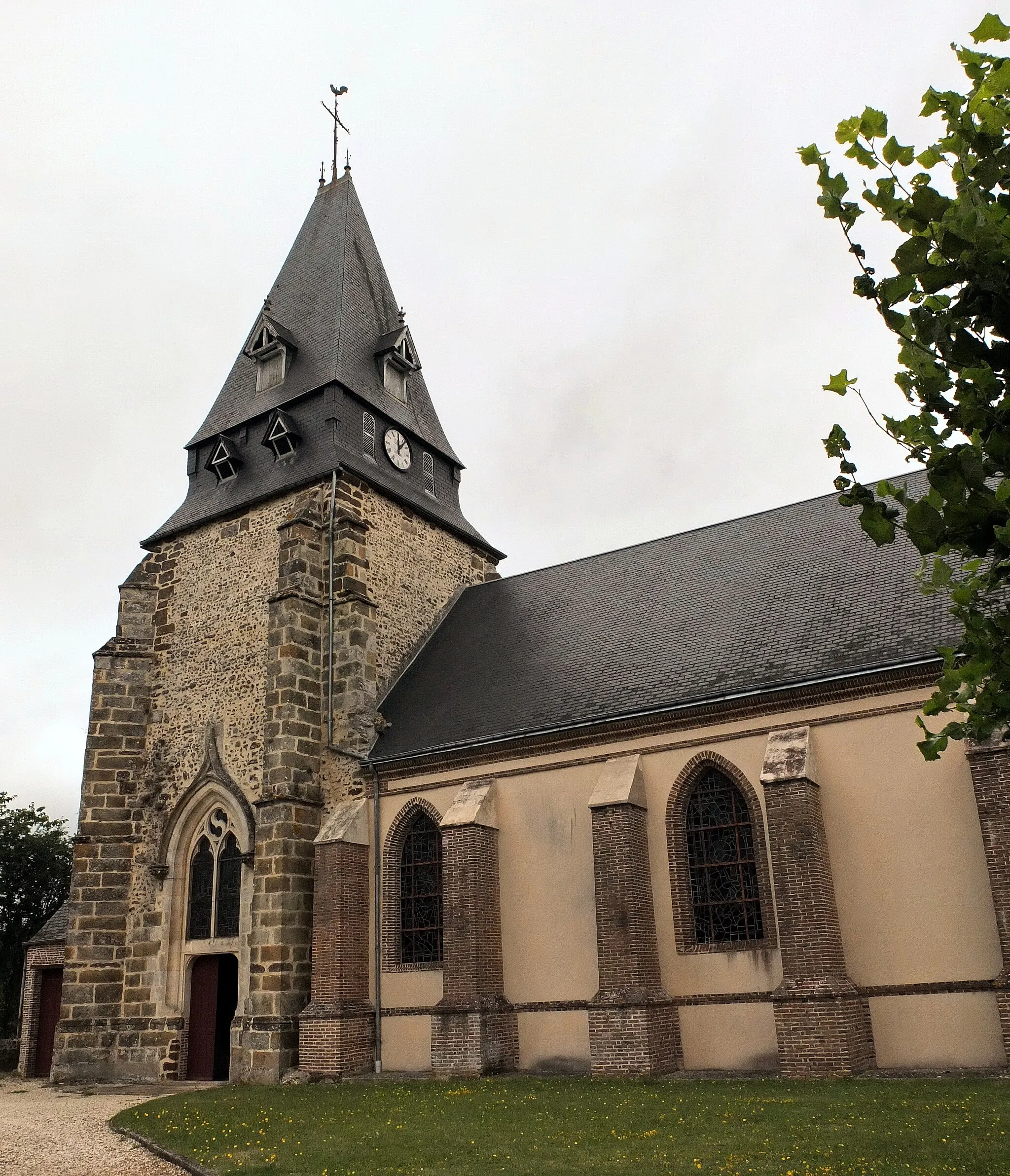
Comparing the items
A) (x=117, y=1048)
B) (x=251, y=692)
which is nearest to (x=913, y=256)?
(x=251, y=692)

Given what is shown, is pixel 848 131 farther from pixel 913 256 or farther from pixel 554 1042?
pixel 554 1042

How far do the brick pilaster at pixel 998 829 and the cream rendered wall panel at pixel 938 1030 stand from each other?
27 centimetres

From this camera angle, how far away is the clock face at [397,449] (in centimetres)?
2411

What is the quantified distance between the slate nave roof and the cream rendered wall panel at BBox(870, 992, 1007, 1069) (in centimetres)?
445

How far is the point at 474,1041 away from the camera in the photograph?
52.4 feet

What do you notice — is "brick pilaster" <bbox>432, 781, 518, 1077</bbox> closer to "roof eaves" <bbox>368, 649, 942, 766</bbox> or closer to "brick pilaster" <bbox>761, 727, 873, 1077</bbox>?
"roof eaves" <bbox>368, 649, 942, 766</bbox>

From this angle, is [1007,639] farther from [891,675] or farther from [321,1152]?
[891,675]

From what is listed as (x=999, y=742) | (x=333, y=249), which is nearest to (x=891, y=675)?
(x=999, y=742)

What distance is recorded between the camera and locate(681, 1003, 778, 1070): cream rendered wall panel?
14.4 meters

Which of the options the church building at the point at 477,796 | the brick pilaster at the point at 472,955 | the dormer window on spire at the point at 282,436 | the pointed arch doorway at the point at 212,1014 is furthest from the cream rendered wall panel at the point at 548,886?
the dormer window on spire at the point at 282,436

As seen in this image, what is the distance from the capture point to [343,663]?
20266mm

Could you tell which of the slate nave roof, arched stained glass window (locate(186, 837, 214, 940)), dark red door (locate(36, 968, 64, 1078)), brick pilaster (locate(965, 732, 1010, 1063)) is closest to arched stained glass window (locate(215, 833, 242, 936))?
arched stained glass window (locate(186, 837, 214, 940))

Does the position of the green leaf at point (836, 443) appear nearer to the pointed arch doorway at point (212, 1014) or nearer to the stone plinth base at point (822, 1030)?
the stone plinth base at point (822, 1030)

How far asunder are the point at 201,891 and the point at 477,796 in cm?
656
